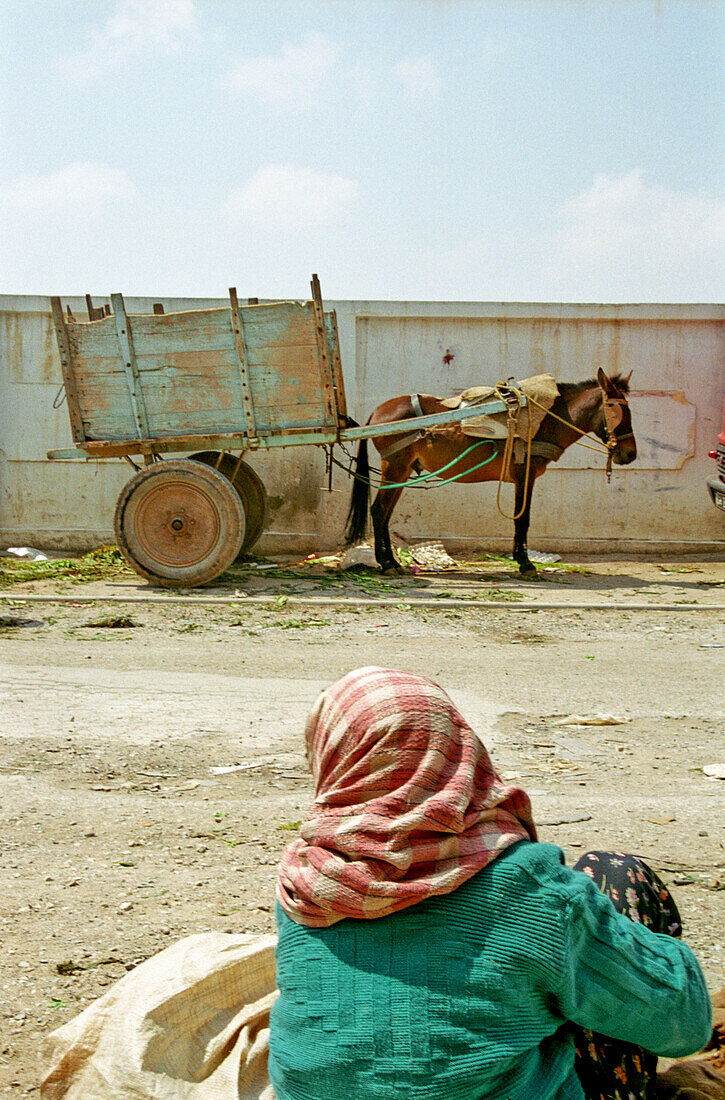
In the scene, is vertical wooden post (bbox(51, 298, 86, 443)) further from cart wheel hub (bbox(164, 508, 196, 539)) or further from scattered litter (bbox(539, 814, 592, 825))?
scattered litter (bbox(539, 814, 592, 825))

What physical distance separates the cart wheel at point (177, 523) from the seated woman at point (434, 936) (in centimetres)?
815

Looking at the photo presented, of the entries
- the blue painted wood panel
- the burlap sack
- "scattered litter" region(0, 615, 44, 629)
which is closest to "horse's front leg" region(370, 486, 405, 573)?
the blue painted wood panel

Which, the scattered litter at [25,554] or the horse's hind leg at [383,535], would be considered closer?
the horse's hind leg at [383,535]

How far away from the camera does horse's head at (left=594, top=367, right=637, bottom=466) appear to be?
35.3 feet

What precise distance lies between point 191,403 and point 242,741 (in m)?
5.61

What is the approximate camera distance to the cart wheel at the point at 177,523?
9.62 m

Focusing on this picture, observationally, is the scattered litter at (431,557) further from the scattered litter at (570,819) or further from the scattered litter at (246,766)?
the scattered litter at (570,819)

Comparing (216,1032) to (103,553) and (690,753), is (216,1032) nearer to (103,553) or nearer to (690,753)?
(690,753)

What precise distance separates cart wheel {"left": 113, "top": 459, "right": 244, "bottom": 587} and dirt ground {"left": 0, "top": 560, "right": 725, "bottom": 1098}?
34 centimetres

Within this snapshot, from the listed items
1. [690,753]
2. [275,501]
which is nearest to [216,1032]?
[690,753]

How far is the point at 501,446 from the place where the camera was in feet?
35.5

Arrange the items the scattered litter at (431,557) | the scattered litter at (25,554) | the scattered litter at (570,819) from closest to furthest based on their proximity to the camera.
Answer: the scattered litter at (570,819), the scattered litter at (431,557), the scattered litter at (25,554)

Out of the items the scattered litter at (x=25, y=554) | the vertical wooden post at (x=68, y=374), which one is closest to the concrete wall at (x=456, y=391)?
the scattered litter at (x=25, y=554)

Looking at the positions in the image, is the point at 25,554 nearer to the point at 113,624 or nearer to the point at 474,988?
the point at 113,624
